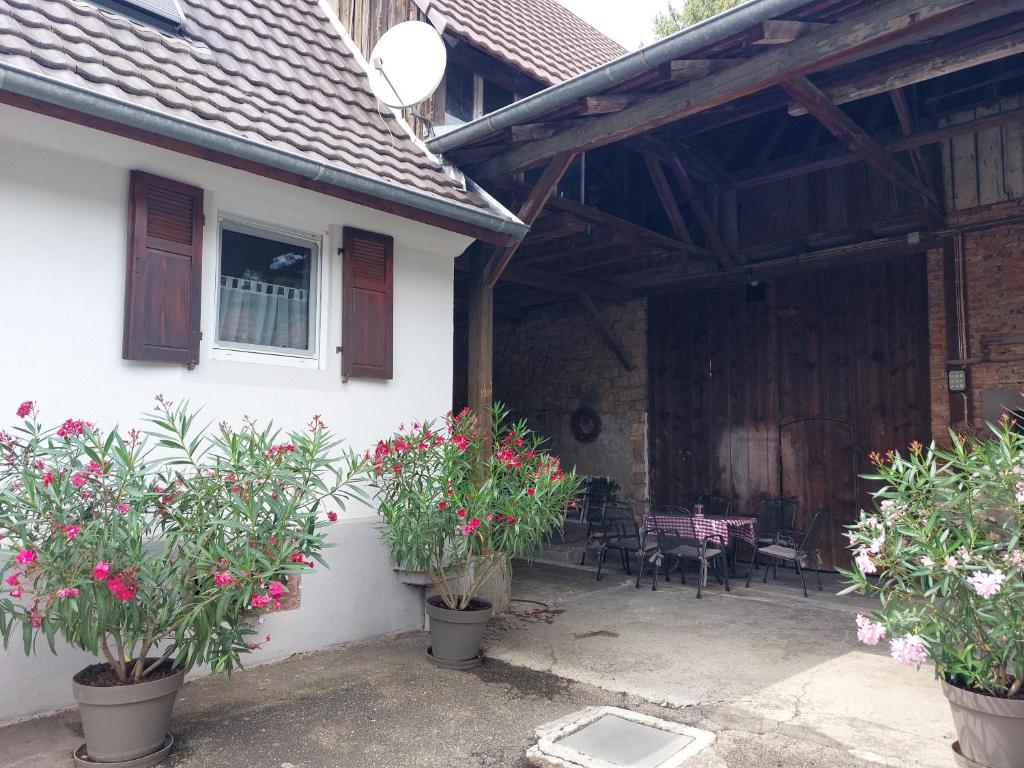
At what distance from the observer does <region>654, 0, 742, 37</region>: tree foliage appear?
66.9ft

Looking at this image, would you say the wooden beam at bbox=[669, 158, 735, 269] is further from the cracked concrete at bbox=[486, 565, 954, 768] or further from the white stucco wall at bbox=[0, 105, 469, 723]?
the cracked concrete at bbox=[486, 565, 954, 768]

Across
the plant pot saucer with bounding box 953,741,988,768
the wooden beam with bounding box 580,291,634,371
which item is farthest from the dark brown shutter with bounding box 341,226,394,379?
the wooden beam with bounding box 580,291,634,371

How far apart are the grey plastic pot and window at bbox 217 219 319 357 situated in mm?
2130

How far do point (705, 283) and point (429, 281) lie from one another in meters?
4.67

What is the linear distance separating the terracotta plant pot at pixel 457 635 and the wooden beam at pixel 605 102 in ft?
11.4

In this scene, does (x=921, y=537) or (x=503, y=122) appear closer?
(x=921, y=537)

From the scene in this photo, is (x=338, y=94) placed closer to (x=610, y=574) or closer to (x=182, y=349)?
(x=182, y=349)

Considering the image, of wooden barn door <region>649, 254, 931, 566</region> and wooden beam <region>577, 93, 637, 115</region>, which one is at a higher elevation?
wooden beam <region>577, 93, 637, 115</region>

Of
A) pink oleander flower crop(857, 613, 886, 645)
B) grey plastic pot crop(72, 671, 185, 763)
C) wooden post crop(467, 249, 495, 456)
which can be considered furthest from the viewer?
wooden post crop(467, 249, 495, 456)

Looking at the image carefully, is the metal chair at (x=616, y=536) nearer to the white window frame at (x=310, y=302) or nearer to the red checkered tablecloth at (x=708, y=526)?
the red checkered tablecloth at (x=708, y=526)

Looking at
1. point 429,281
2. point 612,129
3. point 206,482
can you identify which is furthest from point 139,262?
point 612,129

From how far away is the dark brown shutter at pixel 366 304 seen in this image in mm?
5070

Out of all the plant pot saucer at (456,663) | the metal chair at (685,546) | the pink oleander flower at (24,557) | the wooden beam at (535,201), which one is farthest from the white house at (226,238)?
the metal chair at (685,546)

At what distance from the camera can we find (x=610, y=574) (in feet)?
25.5
